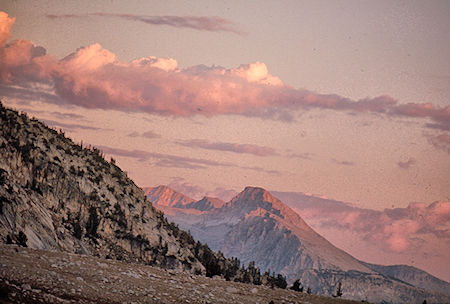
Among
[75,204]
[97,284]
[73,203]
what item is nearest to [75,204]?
[75,204]

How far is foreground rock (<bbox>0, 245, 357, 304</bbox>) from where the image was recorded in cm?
3378

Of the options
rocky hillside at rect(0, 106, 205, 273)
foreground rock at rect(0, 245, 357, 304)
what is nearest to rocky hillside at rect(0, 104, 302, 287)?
rocky hillside at rect(0, 106, 205, 273)

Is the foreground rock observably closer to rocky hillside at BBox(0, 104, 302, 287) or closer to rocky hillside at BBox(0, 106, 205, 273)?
rocky hillside at BBox(0, 104, 302, 287)

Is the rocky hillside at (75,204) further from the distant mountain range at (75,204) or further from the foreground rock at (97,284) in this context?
the foreground rock at (97,284)

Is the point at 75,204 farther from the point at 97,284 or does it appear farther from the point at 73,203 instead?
the point at 97,284

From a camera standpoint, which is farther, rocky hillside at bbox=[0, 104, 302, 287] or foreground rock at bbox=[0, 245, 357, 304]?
rocky hillside at bbox=[0, 104, 302, 287]

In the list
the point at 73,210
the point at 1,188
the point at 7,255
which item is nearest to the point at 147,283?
the point at 7,255

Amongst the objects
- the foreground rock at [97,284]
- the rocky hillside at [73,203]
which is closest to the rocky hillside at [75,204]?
the rocky hillside at [73,203]

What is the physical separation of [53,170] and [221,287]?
8370cm

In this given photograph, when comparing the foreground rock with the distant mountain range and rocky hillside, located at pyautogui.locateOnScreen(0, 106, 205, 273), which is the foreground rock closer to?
the distant mountain range

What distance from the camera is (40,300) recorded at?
3203 cm

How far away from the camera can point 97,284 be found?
3822cm

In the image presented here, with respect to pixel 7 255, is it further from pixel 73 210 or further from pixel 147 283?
pixel 73 210

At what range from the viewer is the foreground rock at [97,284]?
33.8 m
